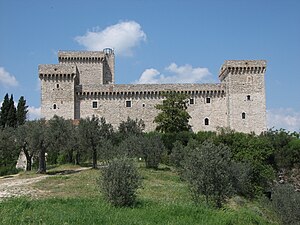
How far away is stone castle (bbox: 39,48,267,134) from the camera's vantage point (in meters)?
48.4

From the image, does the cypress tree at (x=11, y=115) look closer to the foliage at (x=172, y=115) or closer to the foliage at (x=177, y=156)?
the foliage at (x=172, y=115)

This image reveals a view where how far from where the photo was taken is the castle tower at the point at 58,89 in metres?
48.4

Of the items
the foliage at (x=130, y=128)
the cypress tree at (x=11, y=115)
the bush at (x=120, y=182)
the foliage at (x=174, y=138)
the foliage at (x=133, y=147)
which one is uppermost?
the cypress tree at (x=11, y=115)

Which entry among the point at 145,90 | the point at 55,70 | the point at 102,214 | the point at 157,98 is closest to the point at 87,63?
the point at 55,70

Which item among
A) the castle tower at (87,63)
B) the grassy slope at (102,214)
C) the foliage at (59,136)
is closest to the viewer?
the grassy slope at (102,214)

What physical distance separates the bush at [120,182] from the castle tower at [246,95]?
116 feet

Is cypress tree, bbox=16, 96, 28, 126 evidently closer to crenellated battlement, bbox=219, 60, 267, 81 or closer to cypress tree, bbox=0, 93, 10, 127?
cypress tree, bbox=0, 93, 10, 127

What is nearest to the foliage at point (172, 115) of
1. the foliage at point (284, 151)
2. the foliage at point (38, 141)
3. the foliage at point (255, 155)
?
the foliage at point (255, 155)

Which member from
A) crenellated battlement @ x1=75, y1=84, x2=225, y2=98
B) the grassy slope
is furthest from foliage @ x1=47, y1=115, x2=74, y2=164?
crenellated battlement @ x1=75, y1=84, x2=225, y2=98

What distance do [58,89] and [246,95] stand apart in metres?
22.4

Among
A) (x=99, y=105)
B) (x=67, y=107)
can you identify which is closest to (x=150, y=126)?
(x=99, y=105)

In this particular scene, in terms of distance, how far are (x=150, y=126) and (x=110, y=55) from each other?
14.1 meters

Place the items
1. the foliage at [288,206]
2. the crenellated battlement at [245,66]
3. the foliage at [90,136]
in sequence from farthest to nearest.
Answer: the crenellated battlement at [245,66], the foliage at [90,136], the foliage at [288,206]

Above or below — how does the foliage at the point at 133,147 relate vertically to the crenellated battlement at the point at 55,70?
below
